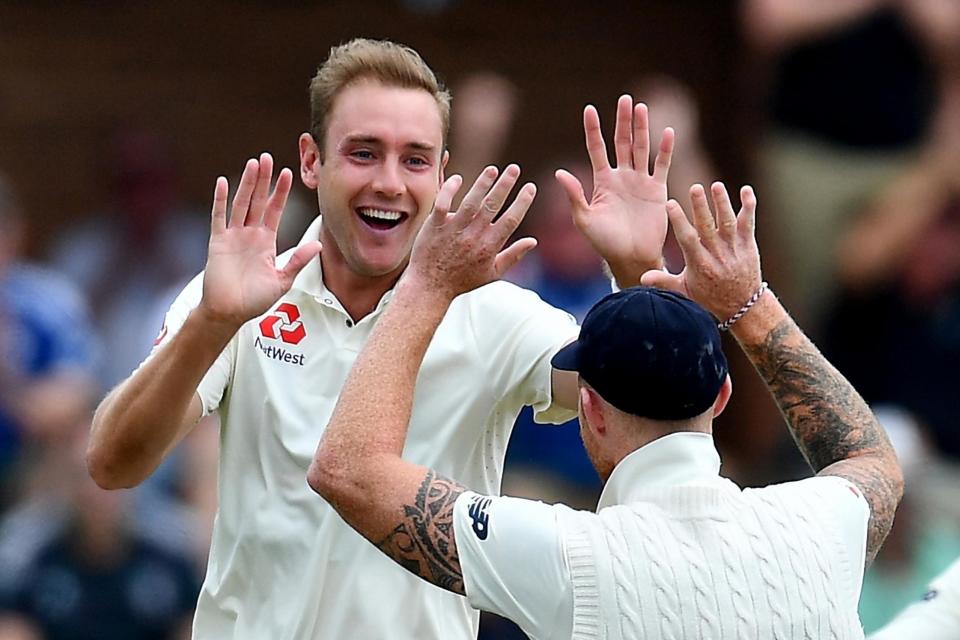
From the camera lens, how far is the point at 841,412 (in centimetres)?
452

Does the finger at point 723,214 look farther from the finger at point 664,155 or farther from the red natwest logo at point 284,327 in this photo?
the red natwest logo at point 284,327

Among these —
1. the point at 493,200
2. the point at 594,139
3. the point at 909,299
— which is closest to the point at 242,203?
the point at 493,200

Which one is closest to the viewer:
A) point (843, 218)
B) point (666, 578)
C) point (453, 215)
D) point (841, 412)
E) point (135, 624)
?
point (666, 578)

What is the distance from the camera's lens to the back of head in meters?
4.80

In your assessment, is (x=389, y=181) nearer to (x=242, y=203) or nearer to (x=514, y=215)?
(x=242, y=203)

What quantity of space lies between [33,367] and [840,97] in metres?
4.43

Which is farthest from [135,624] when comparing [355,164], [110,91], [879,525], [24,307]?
[879,525]

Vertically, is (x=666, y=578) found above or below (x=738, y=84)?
below

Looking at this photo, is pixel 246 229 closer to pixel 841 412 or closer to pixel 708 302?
pixel 708 302

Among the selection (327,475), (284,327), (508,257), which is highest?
(508,257)

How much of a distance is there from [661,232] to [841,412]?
60 centimetres

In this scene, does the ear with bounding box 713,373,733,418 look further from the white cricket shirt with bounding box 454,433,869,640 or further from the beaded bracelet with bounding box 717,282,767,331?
the beaded bracelet with bounding box 717,282,767,331

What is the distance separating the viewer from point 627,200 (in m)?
4.60

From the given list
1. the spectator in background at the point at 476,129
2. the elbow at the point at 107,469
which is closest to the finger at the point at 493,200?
the elbow at the point at 107,469
